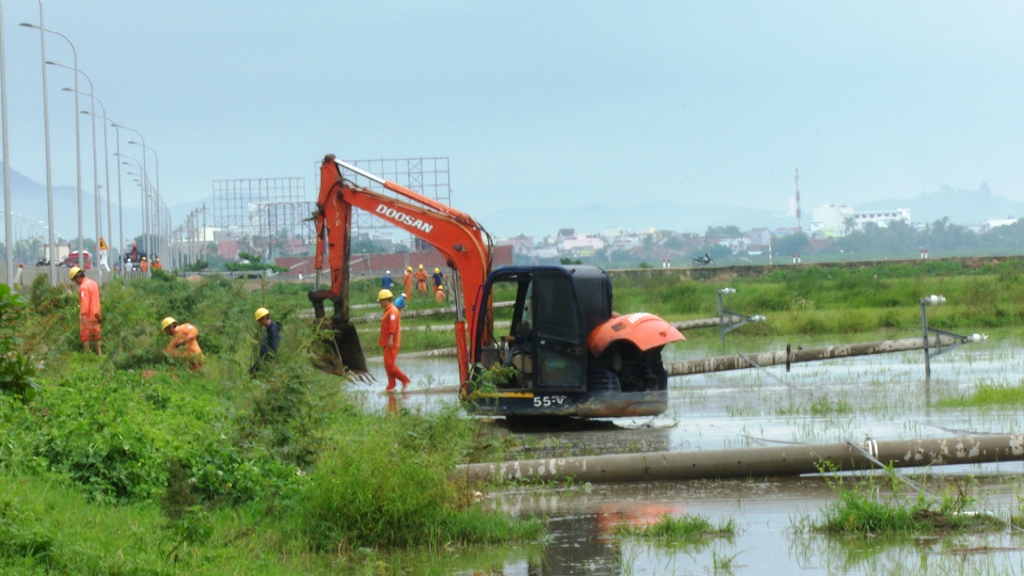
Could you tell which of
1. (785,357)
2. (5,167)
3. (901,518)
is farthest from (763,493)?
(5,167)

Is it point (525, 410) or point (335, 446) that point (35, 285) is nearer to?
point (525, 410)

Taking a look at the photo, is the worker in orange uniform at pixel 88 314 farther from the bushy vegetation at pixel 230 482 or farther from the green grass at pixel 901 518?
the green grass at pixel 901 518

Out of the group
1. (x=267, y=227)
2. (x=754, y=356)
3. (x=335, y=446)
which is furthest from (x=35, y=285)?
(x=267, y=227)

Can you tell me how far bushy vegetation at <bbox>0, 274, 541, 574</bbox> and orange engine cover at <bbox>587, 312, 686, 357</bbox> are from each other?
3.45 metres

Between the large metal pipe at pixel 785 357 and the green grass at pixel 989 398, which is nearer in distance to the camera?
the green grass at pixel 989 398

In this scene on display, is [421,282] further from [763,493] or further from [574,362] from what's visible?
[763,493]

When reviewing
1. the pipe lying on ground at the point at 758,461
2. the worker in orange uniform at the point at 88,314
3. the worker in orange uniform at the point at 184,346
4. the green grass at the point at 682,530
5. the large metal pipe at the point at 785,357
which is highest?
the worker in orange uniform at the point at 88,314

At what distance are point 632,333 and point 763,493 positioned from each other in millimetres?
4530

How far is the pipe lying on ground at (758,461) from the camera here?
12.2 meters

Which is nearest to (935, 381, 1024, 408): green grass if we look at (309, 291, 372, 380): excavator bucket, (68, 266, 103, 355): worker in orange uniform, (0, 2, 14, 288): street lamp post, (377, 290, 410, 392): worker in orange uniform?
(377, 290, 410, 392): worker in orange uniform

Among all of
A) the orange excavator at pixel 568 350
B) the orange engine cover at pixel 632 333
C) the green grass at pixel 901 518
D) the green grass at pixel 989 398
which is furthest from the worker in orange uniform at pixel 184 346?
the green grass at pixel 901 518

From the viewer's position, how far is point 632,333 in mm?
16156

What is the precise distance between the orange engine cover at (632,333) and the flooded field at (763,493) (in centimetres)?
109

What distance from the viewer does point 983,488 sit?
1152 centimetres
